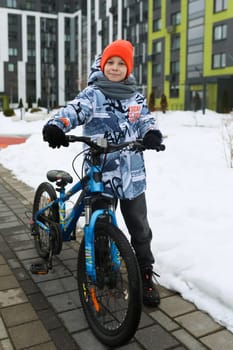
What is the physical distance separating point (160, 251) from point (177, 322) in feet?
3.78

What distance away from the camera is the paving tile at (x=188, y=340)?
9.32 ft

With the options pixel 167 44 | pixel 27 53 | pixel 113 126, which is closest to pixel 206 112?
pixel 167 44

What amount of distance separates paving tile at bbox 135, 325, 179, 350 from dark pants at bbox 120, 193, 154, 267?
570 millimetres

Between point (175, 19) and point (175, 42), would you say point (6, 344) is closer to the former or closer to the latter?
point (175, 42)

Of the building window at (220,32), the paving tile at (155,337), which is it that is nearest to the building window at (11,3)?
the building window at (220,32)

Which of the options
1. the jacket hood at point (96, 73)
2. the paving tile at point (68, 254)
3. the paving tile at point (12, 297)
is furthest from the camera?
the paving tile at point (68, 254)

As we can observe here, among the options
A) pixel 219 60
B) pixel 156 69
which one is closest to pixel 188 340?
pixel 219 60

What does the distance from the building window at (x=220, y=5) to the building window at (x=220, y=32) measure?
62.2 inches

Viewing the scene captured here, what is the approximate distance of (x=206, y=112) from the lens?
4028 cm

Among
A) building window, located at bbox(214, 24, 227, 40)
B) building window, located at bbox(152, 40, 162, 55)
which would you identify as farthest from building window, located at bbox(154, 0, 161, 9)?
building window, located at bbox(214, 24, 227, 40)

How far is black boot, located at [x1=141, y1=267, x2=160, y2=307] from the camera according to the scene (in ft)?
11.2

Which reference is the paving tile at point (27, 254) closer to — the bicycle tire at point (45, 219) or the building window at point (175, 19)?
the bicycle tire at point (45, 219)

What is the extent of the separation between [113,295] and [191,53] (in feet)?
158

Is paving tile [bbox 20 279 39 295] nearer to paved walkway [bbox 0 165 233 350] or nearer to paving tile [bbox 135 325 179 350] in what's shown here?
paved walkway [bbox 0 165 233 350]
